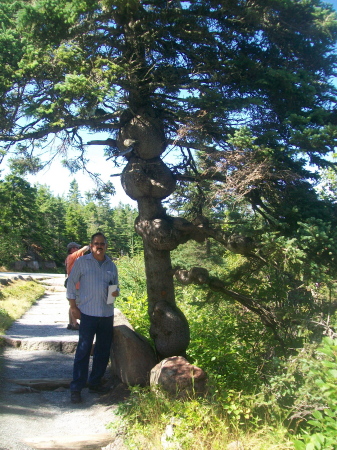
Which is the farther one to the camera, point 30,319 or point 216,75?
point 30,319

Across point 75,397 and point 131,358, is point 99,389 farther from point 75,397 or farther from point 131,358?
point 131,358

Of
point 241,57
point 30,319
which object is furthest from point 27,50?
point 30,319

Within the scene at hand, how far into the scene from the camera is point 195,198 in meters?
6.68

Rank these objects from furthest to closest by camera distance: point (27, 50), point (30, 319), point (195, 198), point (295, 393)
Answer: point (30, 319)
point (195, 198)
point (27, 50)
point (295, 393)

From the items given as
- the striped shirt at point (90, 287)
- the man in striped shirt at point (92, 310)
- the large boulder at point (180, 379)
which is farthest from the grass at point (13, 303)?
the large boulder at point (180, 379)

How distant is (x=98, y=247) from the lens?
18.8 feet

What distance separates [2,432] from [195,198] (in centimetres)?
408

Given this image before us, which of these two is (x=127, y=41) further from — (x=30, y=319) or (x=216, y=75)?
(x=30, y=319)

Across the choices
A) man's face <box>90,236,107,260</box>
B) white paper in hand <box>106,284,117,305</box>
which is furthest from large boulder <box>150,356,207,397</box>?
man's face <box>90,236,107,260</box>

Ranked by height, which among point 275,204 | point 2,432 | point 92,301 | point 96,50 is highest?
point 96,50

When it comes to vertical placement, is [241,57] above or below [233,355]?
above

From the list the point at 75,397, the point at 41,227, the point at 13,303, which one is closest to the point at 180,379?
the point at 75,397

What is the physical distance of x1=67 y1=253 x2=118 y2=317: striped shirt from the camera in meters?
5.57

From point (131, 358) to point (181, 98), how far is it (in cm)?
353
